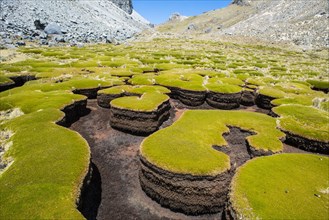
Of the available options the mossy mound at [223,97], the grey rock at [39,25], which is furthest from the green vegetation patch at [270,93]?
the grey rock at [39,25]

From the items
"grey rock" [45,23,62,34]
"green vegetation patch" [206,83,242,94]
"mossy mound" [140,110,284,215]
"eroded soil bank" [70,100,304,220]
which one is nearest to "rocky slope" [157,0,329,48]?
"grey rock" [45,23,62,34]

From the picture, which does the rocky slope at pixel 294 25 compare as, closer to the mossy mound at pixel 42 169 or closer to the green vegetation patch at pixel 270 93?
the green vegetation patch at pixel 270 93

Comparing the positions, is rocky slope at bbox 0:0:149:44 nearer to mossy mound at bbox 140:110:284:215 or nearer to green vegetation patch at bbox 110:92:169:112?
green vegetation patch at bbox 110:92:169:112

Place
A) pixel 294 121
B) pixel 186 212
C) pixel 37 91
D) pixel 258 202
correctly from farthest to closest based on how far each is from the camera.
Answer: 1. pixel 37 91
2. pixel 294 121
3. pixel 186 212
4. pixel 258 202

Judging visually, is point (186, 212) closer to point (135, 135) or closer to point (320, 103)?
point (135, 135)

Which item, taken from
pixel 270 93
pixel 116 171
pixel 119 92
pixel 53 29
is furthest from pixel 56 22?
pixel 116 171

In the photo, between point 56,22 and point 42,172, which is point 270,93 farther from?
point 56,22

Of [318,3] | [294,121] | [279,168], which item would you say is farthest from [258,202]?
[318,3]
